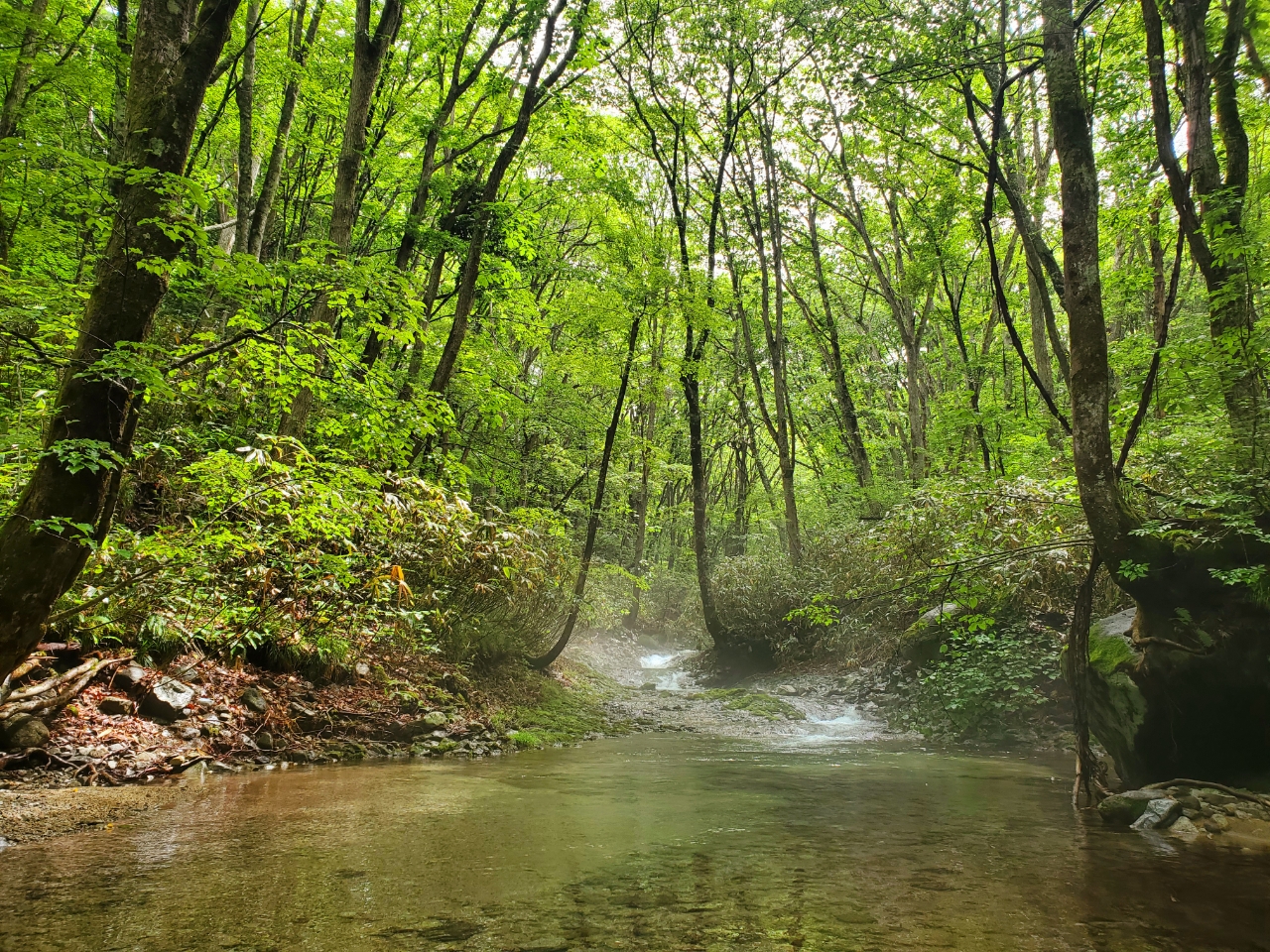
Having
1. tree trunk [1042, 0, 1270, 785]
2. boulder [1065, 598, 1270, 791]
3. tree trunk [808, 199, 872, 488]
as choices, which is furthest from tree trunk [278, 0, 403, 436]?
tree trunk [808, 199, 872, 488]

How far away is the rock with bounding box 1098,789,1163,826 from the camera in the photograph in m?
4.71

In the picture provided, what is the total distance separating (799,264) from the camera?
21.6m

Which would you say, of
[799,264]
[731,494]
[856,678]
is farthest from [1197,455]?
[731,494]

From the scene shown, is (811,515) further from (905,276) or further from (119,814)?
(119,814)

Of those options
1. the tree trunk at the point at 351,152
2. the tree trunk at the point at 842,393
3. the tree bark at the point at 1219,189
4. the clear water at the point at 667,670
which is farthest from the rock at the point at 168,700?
the tree trunk at the point at 842,393

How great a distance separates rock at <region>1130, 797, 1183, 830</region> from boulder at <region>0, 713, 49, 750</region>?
A: 25.5 ft

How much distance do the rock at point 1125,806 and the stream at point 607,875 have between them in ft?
0.84

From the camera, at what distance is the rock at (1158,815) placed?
14.9ft

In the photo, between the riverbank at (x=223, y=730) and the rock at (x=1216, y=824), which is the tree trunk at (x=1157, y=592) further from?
the riverbank at (x=223, y=730)

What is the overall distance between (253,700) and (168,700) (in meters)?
0.86

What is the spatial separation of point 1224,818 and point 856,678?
916 cm

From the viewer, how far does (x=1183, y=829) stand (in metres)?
4.39

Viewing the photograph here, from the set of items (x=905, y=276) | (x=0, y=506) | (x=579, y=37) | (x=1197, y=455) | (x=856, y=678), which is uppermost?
(x=579, y=37)

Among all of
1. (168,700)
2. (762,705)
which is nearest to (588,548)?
(762,705)
